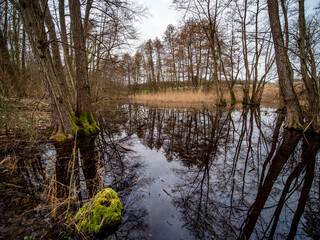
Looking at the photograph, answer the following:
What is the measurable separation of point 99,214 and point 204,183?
1.48 metres

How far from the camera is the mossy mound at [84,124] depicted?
465 centimetres

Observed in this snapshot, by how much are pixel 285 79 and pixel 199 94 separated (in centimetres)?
873

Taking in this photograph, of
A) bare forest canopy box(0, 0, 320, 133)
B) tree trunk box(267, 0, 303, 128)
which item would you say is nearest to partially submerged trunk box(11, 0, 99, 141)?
bare forest canopy box(0, 0, 320, 133)

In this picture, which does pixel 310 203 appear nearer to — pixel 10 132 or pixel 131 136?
pixel 131 136

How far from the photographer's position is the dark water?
1430 millimetres

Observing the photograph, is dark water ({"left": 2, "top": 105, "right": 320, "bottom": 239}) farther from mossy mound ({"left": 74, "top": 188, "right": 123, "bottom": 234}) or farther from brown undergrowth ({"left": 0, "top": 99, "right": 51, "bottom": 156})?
brown undergrowth ({"left": 0, "top": 99, "right": 51, "bottom": 156})

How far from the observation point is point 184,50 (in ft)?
59.9

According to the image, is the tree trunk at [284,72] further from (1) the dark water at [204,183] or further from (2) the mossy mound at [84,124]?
(2) the mossy mound at [84,124]

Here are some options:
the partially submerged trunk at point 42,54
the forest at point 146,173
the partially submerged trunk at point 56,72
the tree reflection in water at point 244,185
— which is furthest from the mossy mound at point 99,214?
the partially submerged trunk at point 42,54

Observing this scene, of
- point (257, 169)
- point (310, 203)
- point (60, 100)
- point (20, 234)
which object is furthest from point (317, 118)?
point (60, 100)

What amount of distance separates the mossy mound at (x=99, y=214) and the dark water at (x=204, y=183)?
0.39 ft

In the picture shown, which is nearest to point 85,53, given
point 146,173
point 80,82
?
point 80,82

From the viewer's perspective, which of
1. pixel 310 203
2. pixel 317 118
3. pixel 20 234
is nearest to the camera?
pixel 20 234

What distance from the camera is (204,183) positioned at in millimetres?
2174
